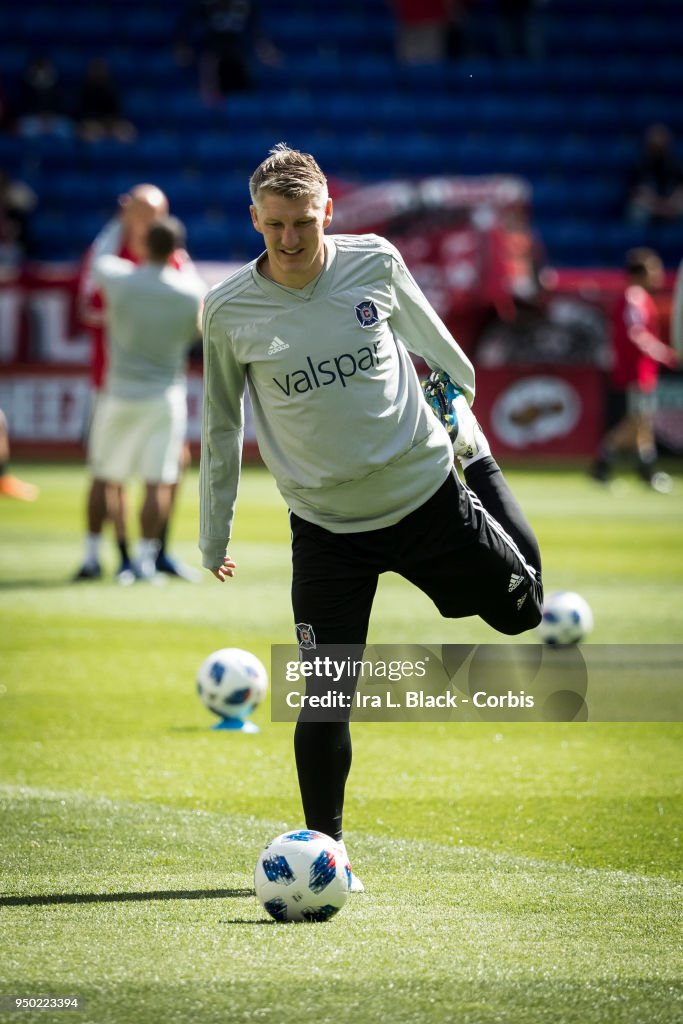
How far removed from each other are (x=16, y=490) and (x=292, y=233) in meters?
14.2

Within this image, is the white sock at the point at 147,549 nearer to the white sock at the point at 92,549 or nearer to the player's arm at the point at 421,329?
the white sock at the point at 92,549

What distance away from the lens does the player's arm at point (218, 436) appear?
4.80 meters

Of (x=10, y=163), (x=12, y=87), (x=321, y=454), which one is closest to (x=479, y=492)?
(x=321, y=454)

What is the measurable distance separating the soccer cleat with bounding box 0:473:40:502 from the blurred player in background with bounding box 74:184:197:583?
5889 millimetres

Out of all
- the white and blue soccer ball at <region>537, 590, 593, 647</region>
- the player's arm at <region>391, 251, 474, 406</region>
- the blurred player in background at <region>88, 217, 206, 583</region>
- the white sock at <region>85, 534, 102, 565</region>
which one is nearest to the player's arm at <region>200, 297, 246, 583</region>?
the player's arm at <region>391, 251, 474, 406</region>

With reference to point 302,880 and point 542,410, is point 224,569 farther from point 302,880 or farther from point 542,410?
point 542,410

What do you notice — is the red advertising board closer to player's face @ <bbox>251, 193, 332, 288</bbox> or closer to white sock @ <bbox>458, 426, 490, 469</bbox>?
white sock @ <bbox>458, 426, 490, 469</bbox>

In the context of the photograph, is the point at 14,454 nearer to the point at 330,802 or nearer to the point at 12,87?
the point at 12,87

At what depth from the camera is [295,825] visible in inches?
226

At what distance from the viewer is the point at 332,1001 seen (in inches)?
152

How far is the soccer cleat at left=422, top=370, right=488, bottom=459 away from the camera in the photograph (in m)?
5.23

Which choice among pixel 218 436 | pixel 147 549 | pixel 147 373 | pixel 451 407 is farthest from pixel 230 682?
pixel 147 373

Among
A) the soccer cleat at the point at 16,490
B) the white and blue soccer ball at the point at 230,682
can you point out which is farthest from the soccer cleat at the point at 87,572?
the soccer cleat at the point at 16,490

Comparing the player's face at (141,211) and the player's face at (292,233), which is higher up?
the player's face at (292,233)
